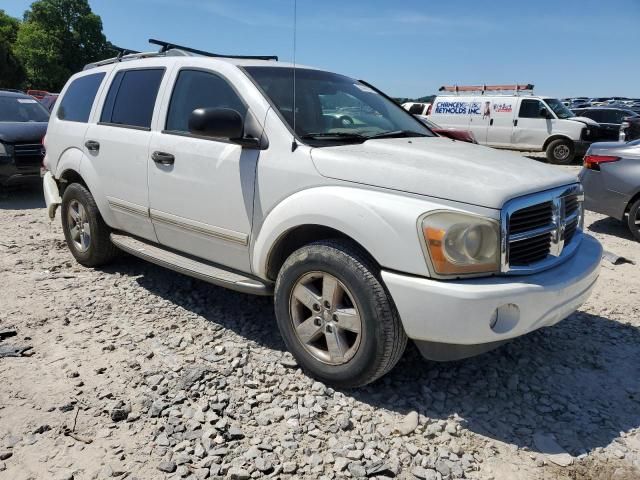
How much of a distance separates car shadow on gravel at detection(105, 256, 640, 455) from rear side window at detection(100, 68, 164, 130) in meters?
1.58

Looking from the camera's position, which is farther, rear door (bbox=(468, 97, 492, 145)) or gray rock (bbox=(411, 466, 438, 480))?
rear door (bbox=(468, 97, 492, 145))

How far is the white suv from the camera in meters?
2.49

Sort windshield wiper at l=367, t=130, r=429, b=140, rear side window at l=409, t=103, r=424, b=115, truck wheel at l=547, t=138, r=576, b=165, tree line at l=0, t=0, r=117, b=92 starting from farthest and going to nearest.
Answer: tree line at l=0, t=0, r=117, b=92
rear side window at l=409, t=103, r=424, b=115
truck wheel at l=547, t=138, r=576, b=165
windshield wiper at l=367, t=130, r=429, b=140

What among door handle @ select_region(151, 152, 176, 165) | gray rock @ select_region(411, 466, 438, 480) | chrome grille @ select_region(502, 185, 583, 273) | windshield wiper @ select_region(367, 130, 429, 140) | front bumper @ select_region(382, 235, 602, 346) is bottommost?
gray rock @ select_region(411, 466, 438, 480)

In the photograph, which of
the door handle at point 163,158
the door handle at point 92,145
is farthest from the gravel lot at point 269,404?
the door handle at point 92,145

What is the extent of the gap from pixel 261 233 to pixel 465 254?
1.25 meters

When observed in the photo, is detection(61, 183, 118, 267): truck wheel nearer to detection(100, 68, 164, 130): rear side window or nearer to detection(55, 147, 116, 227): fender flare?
detection(55, 147, 116, 227): fender flare

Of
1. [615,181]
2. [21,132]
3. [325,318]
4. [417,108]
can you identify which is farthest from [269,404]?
[417,108]

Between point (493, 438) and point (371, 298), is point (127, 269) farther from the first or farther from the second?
point (493, 438)

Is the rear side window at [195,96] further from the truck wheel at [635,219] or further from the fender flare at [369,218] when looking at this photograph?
the truck wheel at [635,219]

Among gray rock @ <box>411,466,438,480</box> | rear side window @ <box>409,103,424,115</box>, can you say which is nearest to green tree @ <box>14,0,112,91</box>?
rear side window @ <box>409,103,424,115</box>

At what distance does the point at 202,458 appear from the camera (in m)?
2.46

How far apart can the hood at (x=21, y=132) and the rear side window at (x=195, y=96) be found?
19.9ft

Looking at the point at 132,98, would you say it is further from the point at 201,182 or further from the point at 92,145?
the point at 201,182
